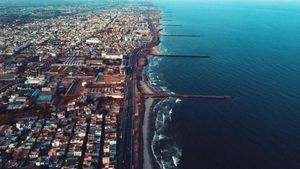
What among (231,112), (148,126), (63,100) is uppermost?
(231,112)

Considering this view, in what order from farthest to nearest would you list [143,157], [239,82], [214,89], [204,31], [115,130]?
[204,31]
[239,82]
[214,89]
[115,130]
[143,157]

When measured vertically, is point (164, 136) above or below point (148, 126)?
below

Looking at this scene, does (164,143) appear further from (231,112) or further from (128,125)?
(231,112)

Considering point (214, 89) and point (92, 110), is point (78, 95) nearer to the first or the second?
point (92, 110)

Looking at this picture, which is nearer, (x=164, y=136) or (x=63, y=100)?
(x=164, y=136)

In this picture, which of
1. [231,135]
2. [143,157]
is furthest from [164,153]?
[231,135]

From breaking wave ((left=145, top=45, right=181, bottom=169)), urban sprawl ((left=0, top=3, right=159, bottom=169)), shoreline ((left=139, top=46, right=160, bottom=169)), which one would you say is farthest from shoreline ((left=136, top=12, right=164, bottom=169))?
urban sprawl ((left=0, top=3, right=159, bottom=169))

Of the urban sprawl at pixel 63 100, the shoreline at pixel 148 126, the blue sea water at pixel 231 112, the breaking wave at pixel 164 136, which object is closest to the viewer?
the urban sprawl at pixel 63 100

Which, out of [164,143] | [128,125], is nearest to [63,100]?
[128,125]

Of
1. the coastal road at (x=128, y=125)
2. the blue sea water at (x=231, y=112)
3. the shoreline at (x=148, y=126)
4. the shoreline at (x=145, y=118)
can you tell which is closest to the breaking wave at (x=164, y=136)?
the blue sea water at (x=231, y=112)

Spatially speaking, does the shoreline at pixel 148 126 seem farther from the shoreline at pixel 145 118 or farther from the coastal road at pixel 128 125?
the coastal road at pixel 128 125

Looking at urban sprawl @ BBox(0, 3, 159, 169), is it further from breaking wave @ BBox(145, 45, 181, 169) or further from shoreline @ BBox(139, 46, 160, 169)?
breaking wave @ BBox(145, 45, 181, 169)
